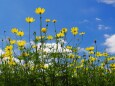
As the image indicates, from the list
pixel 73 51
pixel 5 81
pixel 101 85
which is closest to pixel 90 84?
pixel 101 85

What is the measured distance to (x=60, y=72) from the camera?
23.6ft

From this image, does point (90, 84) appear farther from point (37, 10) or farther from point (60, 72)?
point (37, 10)

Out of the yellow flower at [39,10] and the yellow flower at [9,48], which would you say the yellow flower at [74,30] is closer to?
the yellow flower at [39,10]

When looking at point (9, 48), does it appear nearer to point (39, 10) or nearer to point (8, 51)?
point (8, 51)

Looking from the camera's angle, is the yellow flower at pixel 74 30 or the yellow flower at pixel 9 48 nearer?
the yellow flower at pixel 9 48

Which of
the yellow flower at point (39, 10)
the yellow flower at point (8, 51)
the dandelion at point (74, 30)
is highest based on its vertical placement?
the yellow flower at point (39, 10)

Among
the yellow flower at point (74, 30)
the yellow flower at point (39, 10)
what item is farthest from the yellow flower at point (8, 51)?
the yellow flower at point (74, 30)

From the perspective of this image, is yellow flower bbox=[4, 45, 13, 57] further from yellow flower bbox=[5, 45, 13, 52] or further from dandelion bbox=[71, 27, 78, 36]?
dandelion bbox=[71, 27, 78, 36]

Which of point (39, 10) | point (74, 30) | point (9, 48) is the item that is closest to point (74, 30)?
point (74, 30)

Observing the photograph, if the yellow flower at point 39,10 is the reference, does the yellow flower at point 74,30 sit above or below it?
below

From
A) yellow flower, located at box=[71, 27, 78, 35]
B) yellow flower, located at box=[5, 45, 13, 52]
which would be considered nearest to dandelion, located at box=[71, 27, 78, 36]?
yellow flower, located at box=[71, 27, 78, 35]

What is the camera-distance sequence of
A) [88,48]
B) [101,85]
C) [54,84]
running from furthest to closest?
1. [88,48]
2. [101,85]
3. [54,84]

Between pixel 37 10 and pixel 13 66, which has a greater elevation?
pixel 37 10

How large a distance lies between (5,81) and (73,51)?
163 centimetres
